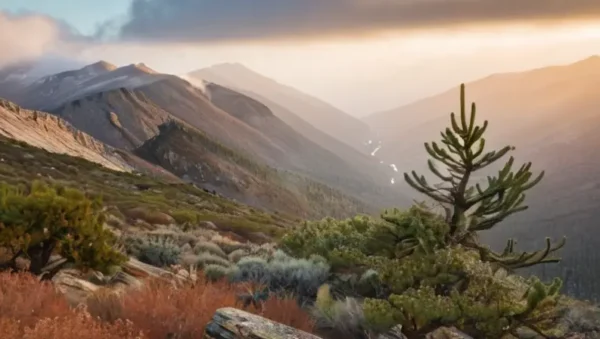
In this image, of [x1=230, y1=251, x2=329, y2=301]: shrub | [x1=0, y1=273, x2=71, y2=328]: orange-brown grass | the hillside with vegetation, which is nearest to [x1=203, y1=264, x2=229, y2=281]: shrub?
the hillside with vegetation

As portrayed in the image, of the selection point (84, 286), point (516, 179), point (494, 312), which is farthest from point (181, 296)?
point (516, 179)

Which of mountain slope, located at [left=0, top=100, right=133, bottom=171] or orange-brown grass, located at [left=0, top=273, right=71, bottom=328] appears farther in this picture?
mountain slope, located at [left=0, top=100, right=133, bottom=171]

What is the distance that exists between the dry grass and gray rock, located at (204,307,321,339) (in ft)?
1.99

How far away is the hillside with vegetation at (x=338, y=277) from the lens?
335 inches

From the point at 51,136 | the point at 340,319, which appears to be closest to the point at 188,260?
the point at 340,319

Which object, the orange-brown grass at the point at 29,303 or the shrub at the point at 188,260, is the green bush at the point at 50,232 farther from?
the shrub at the point at 188,260

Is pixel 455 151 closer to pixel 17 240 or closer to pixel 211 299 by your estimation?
pixel 211 299

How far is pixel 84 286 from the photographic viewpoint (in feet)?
38.5

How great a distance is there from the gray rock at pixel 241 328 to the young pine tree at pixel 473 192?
6330 millimetres

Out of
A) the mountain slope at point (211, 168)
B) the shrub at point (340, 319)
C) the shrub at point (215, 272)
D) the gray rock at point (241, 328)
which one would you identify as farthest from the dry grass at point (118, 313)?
the mountain slope at point (211, 168)

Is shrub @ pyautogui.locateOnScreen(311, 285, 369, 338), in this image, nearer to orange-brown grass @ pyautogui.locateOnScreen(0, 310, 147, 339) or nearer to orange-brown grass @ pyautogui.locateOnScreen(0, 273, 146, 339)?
orange-brown grass @ pyautogui.locateOnScreen(0, 273, 146, 339)

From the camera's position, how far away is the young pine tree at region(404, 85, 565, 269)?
1284 centimetres

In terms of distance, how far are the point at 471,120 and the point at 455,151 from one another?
1156mm

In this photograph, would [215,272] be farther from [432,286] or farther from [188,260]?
[432,286]
